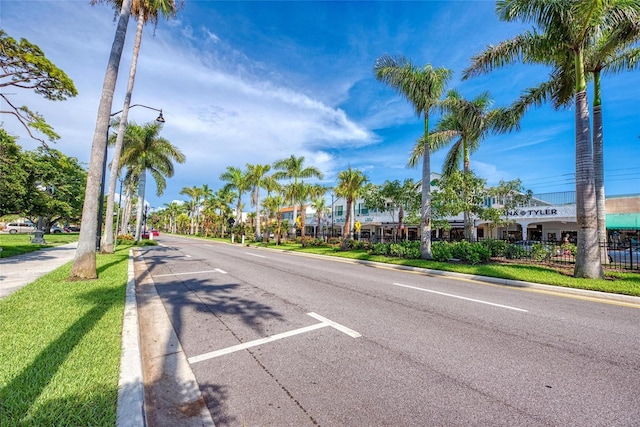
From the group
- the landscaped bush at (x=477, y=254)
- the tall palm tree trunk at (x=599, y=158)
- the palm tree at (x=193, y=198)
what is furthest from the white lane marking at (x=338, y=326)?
the palm tree at (x=193, y=198)

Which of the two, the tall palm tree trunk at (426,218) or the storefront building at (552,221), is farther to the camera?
the storefront building at (552,221)

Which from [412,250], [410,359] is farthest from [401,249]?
[410,359]

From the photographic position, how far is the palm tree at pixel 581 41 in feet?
32.8

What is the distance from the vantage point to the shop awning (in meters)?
21.1

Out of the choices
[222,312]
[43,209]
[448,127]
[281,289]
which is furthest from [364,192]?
[43,209]

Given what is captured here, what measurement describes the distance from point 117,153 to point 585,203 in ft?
71.6

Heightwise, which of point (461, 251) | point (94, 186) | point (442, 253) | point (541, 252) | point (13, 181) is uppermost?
point (13, 181)

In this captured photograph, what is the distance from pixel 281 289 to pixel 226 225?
55.4 meters

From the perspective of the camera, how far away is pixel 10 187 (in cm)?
1445

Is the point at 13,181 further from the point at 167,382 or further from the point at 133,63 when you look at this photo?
the point at 167,382

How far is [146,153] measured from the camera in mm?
27656

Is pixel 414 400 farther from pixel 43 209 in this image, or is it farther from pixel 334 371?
pixel 43 209

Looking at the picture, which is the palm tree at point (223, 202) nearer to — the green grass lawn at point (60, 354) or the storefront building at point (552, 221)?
the storefront building at point (552, 221)

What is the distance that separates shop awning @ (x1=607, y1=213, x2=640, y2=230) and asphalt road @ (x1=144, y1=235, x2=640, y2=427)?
19794 mm
